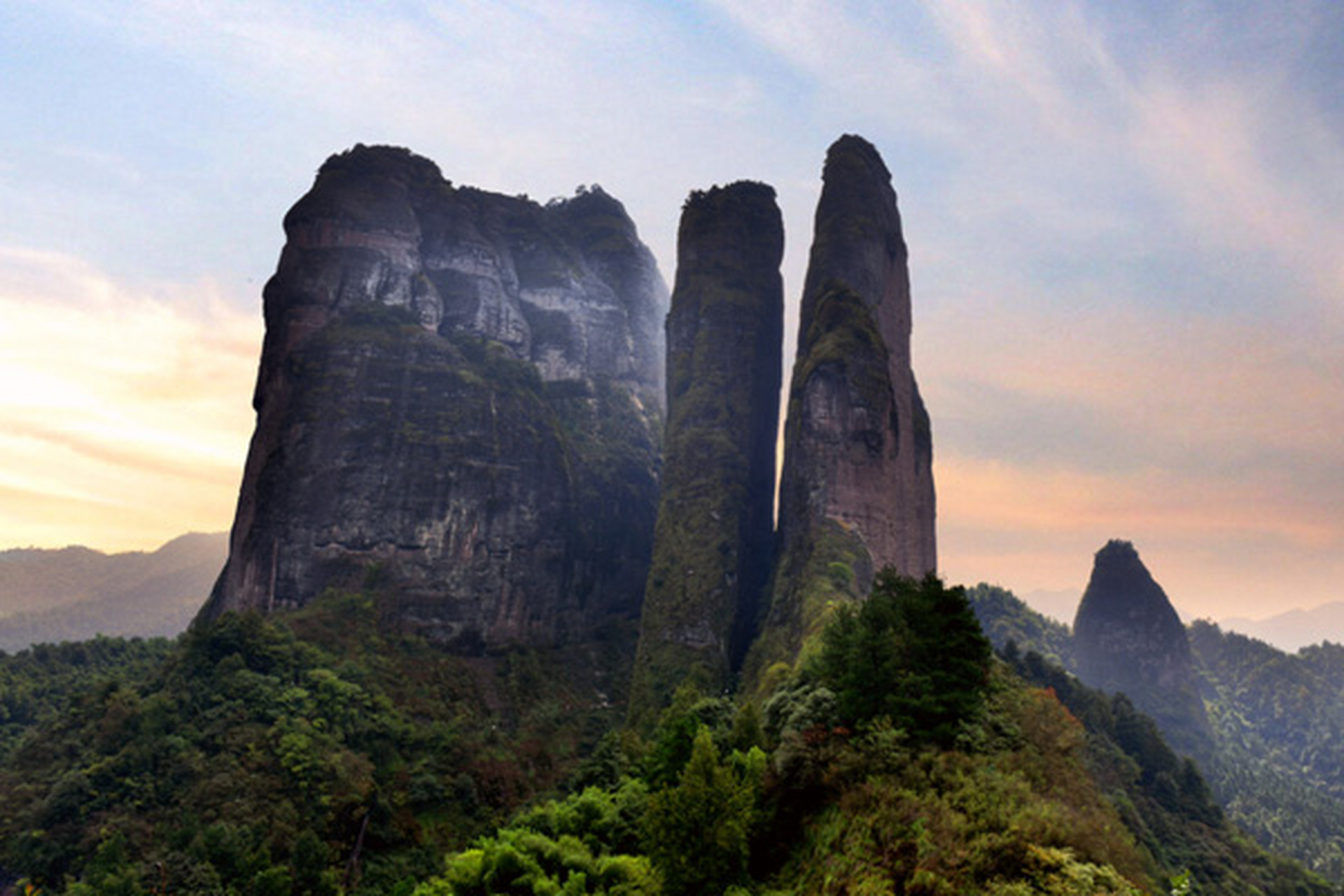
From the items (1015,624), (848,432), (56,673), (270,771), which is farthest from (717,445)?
(1015,624)

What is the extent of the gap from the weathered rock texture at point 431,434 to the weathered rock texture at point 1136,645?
356 ft

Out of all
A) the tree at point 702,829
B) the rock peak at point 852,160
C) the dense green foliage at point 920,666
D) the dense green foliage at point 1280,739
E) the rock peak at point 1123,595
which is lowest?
the dense green foliage at point 1280,739

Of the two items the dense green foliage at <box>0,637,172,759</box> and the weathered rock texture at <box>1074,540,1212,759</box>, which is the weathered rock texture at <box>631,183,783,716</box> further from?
the weathered rock texture at <box>1074,540,1212,759</box>

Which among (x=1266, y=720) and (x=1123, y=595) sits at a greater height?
(x=1123, y=595)

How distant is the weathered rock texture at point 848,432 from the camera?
64750 millimetres

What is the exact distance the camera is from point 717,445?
82.6 metres

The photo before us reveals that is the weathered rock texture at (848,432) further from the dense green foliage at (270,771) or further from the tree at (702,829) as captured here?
the tree at (702,829)

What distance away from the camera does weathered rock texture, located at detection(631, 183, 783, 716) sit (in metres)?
73.1

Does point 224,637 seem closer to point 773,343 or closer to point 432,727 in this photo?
point 432,727

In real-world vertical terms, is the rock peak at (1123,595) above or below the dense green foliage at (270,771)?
above

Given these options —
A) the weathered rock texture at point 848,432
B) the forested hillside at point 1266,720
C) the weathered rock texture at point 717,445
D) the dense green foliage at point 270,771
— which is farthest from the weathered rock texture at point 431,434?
the forested hillside at point 1266,720

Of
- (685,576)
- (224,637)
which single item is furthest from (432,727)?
(685,576)

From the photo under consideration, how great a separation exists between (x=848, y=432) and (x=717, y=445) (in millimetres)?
17912

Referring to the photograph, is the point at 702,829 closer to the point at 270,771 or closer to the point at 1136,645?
the point at 270,771
